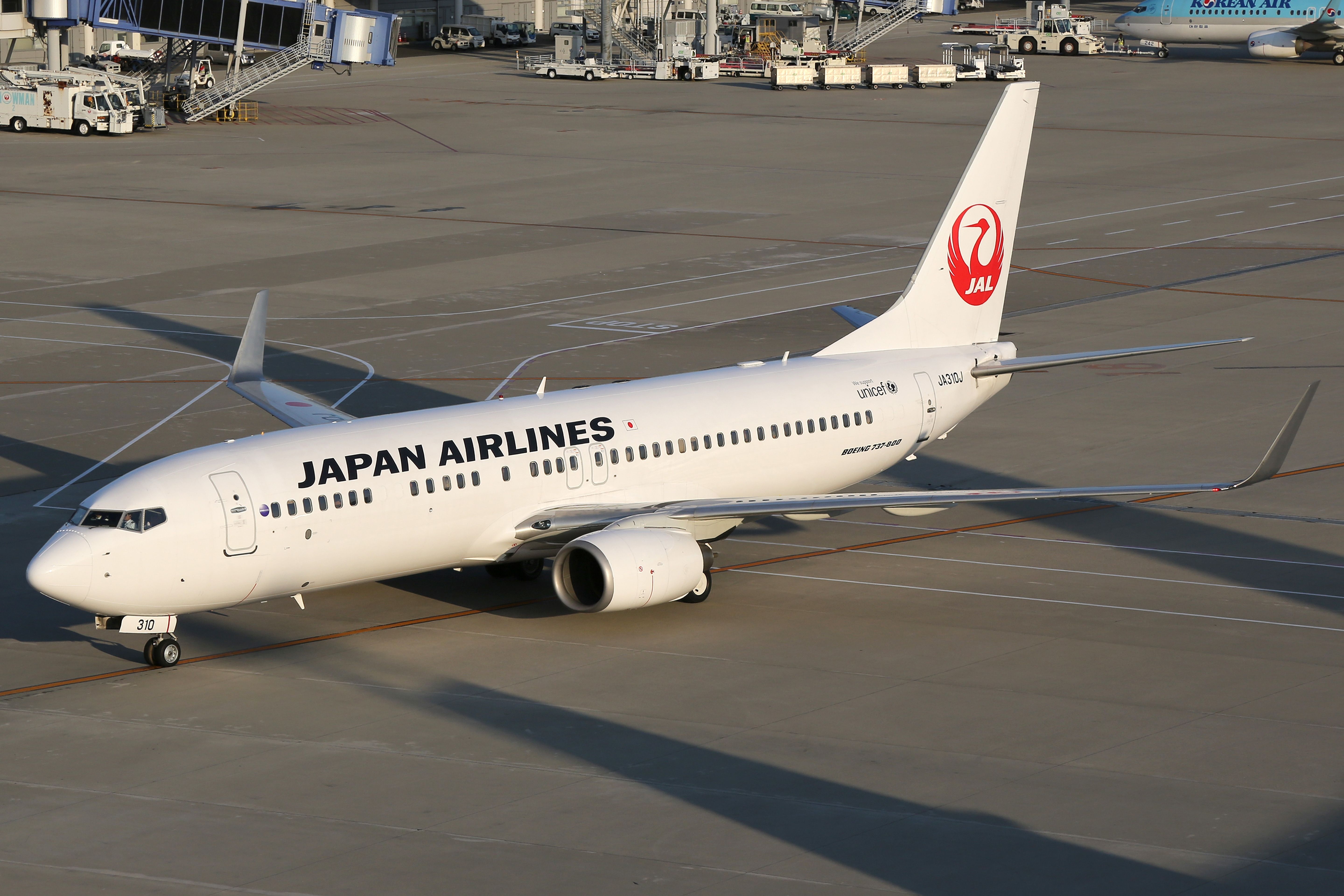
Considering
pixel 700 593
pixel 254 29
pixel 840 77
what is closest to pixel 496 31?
pixel 840 77

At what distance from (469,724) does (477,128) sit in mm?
83960

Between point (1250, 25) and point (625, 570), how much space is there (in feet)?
420

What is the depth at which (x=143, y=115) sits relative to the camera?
108312 mm

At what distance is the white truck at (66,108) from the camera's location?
10438 cm

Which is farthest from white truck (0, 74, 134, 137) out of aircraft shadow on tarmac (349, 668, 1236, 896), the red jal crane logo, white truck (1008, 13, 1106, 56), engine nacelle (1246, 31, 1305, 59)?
engine nacelle (1246, 31, 1305, 59)

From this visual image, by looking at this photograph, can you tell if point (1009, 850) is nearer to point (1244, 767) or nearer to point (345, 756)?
point (1244, 767)

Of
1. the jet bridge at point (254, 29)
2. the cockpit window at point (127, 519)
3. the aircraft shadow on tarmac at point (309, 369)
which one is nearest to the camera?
the cockpit window at point (127, 519)

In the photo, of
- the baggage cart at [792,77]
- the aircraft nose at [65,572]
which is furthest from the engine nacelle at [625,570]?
the baggage cart at [792,77]

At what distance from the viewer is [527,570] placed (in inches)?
1390

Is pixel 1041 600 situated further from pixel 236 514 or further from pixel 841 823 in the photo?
pixel 236 514

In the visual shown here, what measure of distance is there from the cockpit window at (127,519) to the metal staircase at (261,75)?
87.9 metres

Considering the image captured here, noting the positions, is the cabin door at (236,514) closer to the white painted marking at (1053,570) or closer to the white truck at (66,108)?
the white painted marking at (1053,570)

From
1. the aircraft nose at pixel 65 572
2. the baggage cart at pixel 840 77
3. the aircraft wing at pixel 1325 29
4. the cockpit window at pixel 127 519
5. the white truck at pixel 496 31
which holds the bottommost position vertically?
the aircraft nose at pixel 65 572

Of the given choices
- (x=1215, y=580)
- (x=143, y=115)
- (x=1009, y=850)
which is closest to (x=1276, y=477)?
(x=1215, y=580)
